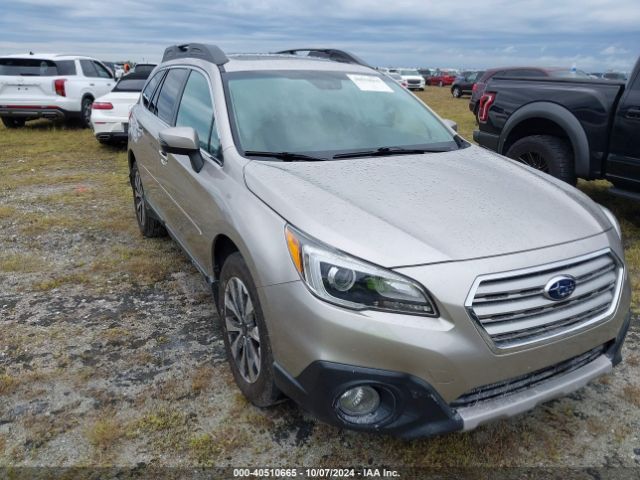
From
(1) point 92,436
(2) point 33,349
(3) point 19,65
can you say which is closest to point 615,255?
(1) point 92,436

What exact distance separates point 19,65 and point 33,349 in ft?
35.9

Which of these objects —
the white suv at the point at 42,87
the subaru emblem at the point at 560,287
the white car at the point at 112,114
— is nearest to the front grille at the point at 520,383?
the subaru emblem at the point at 560,287

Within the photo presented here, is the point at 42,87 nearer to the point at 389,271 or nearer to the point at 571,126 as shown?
the point at 571,126

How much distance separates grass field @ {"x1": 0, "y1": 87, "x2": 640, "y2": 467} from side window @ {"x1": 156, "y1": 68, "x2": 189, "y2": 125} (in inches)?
48.7

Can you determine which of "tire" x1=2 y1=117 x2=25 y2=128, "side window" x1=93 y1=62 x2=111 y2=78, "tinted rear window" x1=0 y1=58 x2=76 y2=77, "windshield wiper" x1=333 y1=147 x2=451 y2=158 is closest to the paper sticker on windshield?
"windshield wiper" x1=333 y1=147 x2=451 y2=158

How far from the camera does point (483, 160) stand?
3.13 m

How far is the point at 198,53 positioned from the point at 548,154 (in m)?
3.56

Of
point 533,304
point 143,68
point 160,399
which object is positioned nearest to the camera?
point 533,304

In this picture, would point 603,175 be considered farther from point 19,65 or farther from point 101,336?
point 19,65

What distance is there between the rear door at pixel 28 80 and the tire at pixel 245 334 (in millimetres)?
11234

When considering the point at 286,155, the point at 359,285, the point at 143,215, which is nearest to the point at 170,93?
the point at 143,215

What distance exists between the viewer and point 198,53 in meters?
3.82

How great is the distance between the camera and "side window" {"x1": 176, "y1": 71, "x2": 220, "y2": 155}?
309 cm

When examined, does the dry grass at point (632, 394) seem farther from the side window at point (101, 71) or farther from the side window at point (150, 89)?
the side window at point (101, 71)
